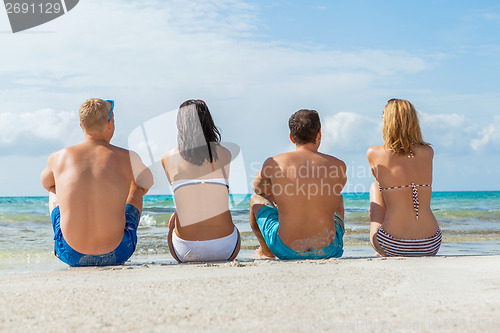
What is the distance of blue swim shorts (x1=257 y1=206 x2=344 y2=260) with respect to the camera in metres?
4.57

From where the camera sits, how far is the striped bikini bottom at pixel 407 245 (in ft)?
15.8

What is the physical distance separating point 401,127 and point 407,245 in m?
1.05

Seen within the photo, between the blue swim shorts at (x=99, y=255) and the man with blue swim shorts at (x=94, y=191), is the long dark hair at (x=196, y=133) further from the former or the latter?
the blue swim shorts at (x=99, y=255)

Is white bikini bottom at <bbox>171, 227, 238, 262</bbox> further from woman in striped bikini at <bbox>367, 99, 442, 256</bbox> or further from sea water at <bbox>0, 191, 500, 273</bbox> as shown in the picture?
woman in striped bikini at <bbox>367, 99, 442, 256</bbox>

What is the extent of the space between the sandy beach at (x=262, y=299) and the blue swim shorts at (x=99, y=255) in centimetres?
26

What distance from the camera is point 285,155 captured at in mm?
4551

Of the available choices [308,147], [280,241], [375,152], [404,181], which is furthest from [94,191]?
[404,181]

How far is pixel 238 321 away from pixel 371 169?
2822 millimetres

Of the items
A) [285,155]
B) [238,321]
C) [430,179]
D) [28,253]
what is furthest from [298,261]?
[28,253]

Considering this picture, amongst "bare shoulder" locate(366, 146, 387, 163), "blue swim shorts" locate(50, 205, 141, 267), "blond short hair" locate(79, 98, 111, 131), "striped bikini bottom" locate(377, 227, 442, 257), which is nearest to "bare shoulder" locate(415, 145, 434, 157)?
"bare shoulder" locate(366, 146, 387, 163)

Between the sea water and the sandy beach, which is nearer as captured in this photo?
the sandy beach

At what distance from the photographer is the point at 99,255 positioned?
14.1ft

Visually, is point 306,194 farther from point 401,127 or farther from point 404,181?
point 401,127

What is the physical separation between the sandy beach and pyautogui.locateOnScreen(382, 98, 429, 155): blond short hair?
1150 mm
